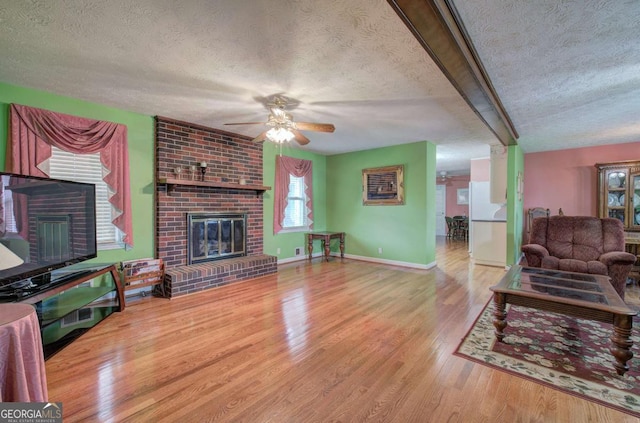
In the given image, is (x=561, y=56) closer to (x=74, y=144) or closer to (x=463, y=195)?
(x=74, y=144)

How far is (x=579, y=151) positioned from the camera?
5559mm

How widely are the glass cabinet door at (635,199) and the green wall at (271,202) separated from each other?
5.56 m

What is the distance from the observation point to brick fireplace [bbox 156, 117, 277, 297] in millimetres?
3795

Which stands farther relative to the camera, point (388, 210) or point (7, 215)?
point (388, 210)

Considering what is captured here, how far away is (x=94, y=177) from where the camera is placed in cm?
335

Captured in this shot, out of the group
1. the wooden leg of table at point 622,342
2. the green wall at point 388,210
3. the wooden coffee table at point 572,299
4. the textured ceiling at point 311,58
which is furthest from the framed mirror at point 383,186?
the wooden leg of table at point 622,342

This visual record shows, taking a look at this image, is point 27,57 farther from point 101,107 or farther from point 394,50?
point 394,50

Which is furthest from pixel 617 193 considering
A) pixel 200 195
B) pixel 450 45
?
pixel 200 195

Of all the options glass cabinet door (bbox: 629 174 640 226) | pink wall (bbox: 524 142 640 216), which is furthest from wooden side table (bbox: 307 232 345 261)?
glass cabinet door (bbox: 629 174 640 226)

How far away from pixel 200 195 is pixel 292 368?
307 cm

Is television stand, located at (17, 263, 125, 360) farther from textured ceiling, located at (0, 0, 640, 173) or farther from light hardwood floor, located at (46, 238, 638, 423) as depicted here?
textured ceiling, located at (0, 0, 640, 173)

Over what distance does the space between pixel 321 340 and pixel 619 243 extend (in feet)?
13.1

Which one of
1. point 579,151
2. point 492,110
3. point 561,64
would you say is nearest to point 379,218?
point 492,110

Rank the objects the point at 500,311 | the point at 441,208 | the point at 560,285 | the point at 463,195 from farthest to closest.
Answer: the point at 441,208
the point at 463,195
the point at 560,285
the point at 500,311
